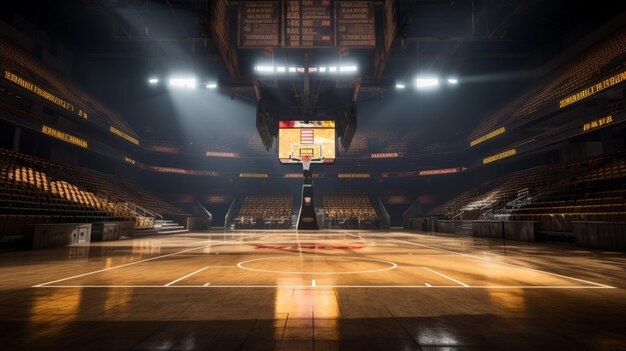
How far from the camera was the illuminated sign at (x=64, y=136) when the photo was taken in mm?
17125

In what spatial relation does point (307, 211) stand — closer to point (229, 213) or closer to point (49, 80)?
point (229, 213)

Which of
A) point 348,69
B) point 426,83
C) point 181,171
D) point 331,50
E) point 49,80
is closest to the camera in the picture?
point 331,50

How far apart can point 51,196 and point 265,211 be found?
1723 centimetres

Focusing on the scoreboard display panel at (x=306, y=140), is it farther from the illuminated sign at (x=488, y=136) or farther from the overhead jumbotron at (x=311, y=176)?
the illuminated sign at (x=488, y=136)

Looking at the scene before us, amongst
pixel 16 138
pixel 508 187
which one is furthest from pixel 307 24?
pixel 508 187

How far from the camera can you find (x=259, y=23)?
12.6 meters

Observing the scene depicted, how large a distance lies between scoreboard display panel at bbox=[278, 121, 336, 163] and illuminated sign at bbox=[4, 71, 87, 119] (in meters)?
12.4

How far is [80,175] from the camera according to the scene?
19.7 metres

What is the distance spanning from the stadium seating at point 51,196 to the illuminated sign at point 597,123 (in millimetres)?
24536

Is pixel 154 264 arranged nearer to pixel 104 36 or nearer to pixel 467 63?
pixel 104 36

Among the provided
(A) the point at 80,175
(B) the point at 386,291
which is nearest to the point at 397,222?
(A) the point at 80,175

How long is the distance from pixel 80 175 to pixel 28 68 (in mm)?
6533

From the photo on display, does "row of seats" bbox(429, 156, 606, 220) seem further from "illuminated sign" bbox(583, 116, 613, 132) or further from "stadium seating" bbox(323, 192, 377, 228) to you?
"stadium seating" bbox(323, 192, 377, 228)

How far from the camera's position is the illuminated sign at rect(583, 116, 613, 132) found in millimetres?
15202
